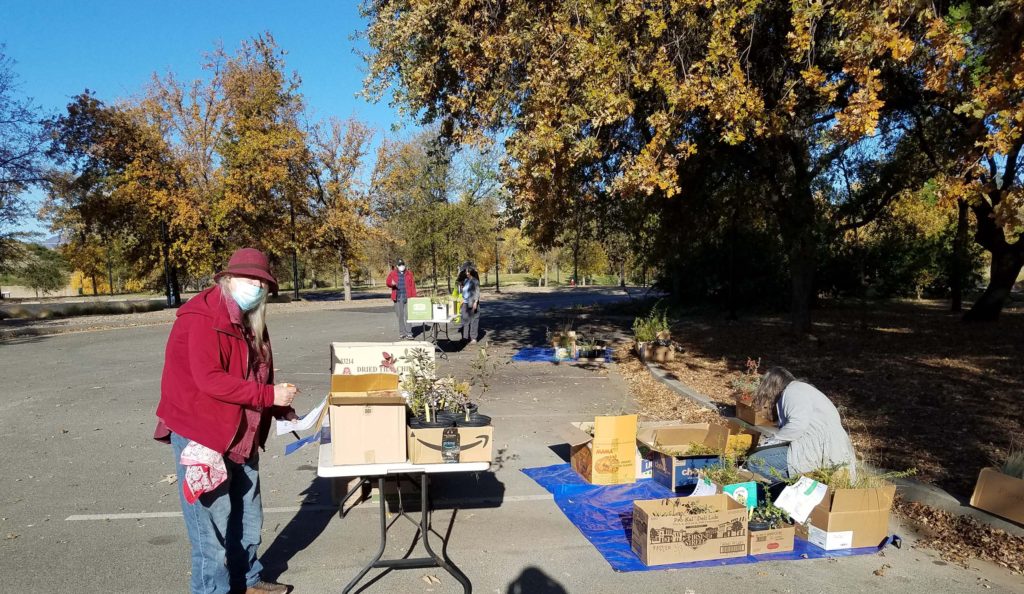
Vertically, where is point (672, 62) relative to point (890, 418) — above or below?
above

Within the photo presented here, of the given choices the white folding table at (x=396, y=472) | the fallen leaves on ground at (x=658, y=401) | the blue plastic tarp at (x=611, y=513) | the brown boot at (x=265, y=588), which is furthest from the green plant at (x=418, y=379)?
the fallen leaves on ground at (x=658, y=401)

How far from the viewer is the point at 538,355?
42.7 ft

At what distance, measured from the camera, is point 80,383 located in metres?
10.1

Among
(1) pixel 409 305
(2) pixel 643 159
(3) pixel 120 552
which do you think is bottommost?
(3) pixel 120 552

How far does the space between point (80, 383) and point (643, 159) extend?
9414 mm

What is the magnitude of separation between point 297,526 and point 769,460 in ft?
12.4

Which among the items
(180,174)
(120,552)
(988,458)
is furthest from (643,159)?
(180,174)

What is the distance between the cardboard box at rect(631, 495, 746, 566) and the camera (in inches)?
161

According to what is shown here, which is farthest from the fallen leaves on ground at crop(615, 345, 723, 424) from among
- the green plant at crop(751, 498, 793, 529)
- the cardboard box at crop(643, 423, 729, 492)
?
the green plant at crop(751, 498, 793, 529)

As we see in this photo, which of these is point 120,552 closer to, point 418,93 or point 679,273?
point 418,93

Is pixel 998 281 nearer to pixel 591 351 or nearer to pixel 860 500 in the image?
pixel 591 351

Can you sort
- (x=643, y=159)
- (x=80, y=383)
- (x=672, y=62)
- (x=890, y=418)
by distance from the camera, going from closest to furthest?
(x=890, y=418)
(x=643, y=159)
(x=672, y=62)
(x=80, y=383)

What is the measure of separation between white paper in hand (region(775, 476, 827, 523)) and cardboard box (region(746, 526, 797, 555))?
0.69 ft

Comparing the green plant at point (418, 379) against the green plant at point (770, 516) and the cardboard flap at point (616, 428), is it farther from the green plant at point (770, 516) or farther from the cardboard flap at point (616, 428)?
the green plant at point (770, 516)
